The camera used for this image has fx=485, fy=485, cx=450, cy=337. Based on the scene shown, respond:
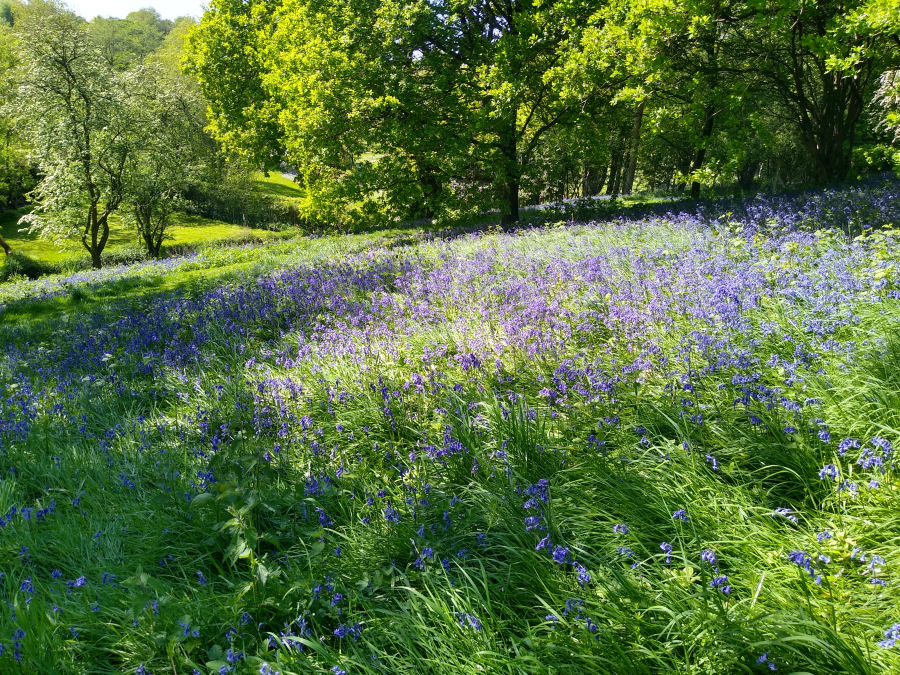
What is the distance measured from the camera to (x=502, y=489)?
9.24ft

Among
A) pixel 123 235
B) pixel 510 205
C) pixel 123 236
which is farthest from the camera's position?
pixel 123 235

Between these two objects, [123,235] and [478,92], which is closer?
[478,92]

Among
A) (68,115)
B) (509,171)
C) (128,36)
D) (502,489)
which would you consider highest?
(128,36)

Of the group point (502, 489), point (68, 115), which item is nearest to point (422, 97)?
point (502, 489)

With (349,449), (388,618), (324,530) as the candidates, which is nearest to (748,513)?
(388,618)

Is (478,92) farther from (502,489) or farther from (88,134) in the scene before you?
(88,134)

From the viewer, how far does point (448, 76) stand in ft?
47.4

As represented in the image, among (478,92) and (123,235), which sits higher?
(478,92)

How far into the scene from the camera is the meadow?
6.54 ft

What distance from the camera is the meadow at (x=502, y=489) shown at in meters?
1.99

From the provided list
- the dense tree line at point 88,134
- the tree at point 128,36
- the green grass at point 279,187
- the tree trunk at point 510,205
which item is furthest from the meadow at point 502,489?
the tree at point 128,36

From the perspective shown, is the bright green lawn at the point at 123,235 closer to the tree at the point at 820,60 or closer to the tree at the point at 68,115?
the tree at the point at 68,115

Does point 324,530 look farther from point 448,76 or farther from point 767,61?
point 767,61

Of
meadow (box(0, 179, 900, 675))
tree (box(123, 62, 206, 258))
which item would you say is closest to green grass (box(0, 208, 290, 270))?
tree (box(123, 62, 206, 258))
